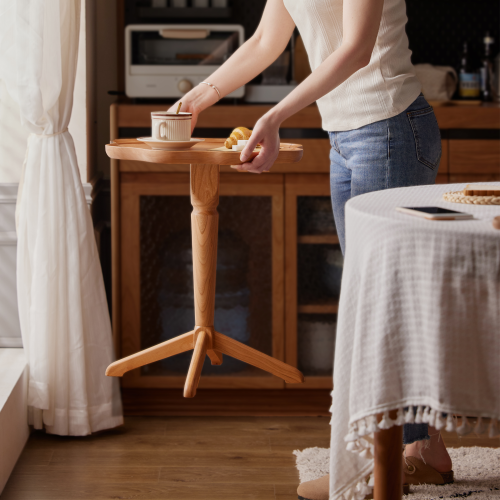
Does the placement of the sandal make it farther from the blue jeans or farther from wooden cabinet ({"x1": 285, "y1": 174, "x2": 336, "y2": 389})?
the blue jeans

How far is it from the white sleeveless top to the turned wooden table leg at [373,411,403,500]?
0.69m

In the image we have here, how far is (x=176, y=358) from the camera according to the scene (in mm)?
2354

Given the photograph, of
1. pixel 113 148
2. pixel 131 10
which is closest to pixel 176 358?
pixel 113 148

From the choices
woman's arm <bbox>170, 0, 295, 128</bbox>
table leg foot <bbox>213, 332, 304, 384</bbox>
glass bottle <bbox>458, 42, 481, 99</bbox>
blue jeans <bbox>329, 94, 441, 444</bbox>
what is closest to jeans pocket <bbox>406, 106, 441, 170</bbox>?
blue jeans <bbox>329, 94, 441, 444</bbox>

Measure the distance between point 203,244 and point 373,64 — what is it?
0.55 m

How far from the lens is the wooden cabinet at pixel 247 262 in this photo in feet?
7.22

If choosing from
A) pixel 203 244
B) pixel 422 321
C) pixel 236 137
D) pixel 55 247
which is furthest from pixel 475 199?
pixel 55 247

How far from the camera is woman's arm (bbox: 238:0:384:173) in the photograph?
1274 millimetres

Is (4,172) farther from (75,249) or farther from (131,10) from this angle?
(131,10)

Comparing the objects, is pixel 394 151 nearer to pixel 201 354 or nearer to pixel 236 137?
pixel 236 137

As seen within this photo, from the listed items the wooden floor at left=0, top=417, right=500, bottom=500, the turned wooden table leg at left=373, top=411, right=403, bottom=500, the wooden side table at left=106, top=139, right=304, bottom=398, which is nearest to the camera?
the turned wooden table leg at left=373, top=411, right=403, bottom=500

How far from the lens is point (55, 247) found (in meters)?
1.97

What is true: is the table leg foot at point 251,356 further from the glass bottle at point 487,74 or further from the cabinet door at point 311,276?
the glass bottle at point 487,74

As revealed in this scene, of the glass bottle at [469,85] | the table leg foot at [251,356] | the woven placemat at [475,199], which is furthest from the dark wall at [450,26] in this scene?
the woven placemat at [475,199]
